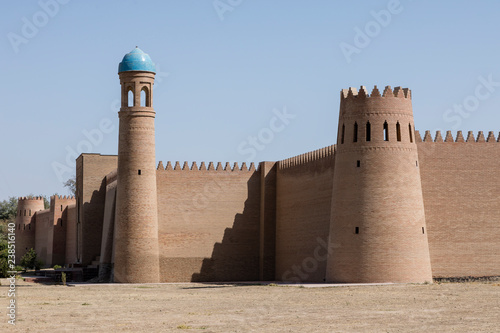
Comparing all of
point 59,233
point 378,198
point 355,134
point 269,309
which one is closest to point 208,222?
point 355,134

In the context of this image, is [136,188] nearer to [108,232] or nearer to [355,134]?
[108,232]

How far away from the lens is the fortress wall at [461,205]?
108 feet

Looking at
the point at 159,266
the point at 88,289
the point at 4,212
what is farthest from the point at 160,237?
the point at 4,212

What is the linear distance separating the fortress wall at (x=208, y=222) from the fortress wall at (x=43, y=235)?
2010cm

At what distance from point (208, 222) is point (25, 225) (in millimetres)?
30706

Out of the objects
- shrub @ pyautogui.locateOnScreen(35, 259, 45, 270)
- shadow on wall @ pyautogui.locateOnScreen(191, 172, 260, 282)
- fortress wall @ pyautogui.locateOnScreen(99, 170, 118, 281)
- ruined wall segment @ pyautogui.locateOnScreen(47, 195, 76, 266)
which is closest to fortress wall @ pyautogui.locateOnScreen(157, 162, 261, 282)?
shadow on wall @ pyautogui.locateOnScreen(191, 172, 260, 282)

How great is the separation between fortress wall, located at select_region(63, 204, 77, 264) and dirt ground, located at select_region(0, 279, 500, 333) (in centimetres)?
2180

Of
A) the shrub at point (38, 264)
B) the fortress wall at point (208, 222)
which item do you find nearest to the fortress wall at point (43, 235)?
the shrub at point (38, 264)

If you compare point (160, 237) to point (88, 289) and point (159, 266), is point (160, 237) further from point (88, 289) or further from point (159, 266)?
point (88, 289)

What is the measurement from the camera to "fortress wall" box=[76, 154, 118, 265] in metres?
46.9

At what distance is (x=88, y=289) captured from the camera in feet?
111

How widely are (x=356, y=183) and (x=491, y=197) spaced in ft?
18.6

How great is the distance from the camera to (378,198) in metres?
31.2

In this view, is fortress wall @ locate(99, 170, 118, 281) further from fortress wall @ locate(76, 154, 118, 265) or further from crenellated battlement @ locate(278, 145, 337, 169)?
crenellated battlement @ locate(278, 145, 337, 169)
